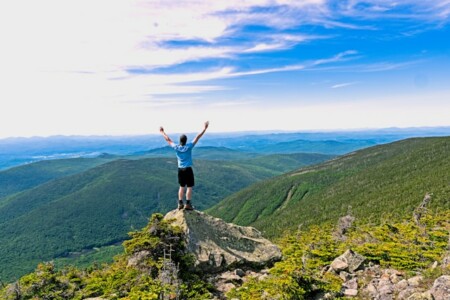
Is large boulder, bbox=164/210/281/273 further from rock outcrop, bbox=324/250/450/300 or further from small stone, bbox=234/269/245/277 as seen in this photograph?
rock outcrop, bbox=324/250/450/300

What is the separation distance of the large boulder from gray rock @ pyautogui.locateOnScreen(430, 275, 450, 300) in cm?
918

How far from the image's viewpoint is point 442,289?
11.0m

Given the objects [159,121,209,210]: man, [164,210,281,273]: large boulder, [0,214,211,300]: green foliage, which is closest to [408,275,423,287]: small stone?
[164,210,281,273]: large boulder

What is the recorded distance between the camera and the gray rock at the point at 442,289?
10780mm

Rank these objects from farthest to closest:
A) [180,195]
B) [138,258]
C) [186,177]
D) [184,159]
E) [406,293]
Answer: [180,195]
[186,177]
[184,159]
[138,258]
[406,293]

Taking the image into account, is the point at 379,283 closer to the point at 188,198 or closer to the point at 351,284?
the point at 351,284

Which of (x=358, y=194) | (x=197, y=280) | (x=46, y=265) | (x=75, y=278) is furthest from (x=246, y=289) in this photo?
(x=358, y=194)

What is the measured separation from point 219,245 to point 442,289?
1116cm

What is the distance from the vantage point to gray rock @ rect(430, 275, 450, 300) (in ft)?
35.4

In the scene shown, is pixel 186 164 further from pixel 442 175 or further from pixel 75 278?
pixel 442 175

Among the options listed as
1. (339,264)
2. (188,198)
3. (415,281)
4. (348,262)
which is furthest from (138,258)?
(415,281)

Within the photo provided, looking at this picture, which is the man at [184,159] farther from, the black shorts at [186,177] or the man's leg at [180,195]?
the man's leg at [180,195]

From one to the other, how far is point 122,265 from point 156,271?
117 inches

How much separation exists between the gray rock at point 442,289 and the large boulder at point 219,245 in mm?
9177
